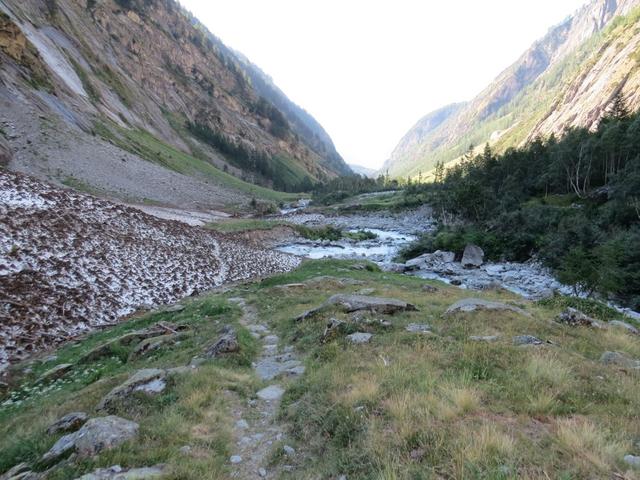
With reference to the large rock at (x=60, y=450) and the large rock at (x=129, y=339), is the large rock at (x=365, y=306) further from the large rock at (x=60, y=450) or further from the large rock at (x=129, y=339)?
the large rock at (x=60, y=450)

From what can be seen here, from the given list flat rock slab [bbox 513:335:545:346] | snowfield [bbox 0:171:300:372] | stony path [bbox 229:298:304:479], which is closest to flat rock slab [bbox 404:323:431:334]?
flat rock slab [bbox 513:335:545:346]

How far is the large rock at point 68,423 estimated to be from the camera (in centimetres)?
666

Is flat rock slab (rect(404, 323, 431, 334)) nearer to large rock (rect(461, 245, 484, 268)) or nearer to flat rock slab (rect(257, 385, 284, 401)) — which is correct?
flat rock slab (rect(257, 385, 284, 401))

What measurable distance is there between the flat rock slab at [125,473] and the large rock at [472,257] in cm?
3667

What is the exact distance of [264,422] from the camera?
22.8 ft

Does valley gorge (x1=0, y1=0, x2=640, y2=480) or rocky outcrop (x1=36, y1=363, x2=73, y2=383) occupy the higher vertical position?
valley gorge (x1=0, y1=0, x2=640, y2=480)

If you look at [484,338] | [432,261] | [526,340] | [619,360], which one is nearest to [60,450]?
[484,338]

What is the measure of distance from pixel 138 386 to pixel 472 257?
120 ft

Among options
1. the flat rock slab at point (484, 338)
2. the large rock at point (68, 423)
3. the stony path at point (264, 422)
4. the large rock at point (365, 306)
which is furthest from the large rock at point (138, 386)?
the flat rock slab at point (484, 338)

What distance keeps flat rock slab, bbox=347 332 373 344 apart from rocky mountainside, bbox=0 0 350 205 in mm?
39808

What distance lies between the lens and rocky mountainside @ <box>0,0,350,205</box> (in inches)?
1788

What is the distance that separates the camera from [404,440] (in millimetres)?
4883

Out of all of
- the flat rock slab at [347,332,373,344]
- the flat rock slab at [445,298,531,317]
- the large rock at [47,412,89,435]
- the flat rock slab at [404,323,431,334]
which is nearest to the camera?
the large rock at [47,412,89,435]

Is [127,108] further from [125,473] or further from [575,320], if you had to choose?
[125,473]
